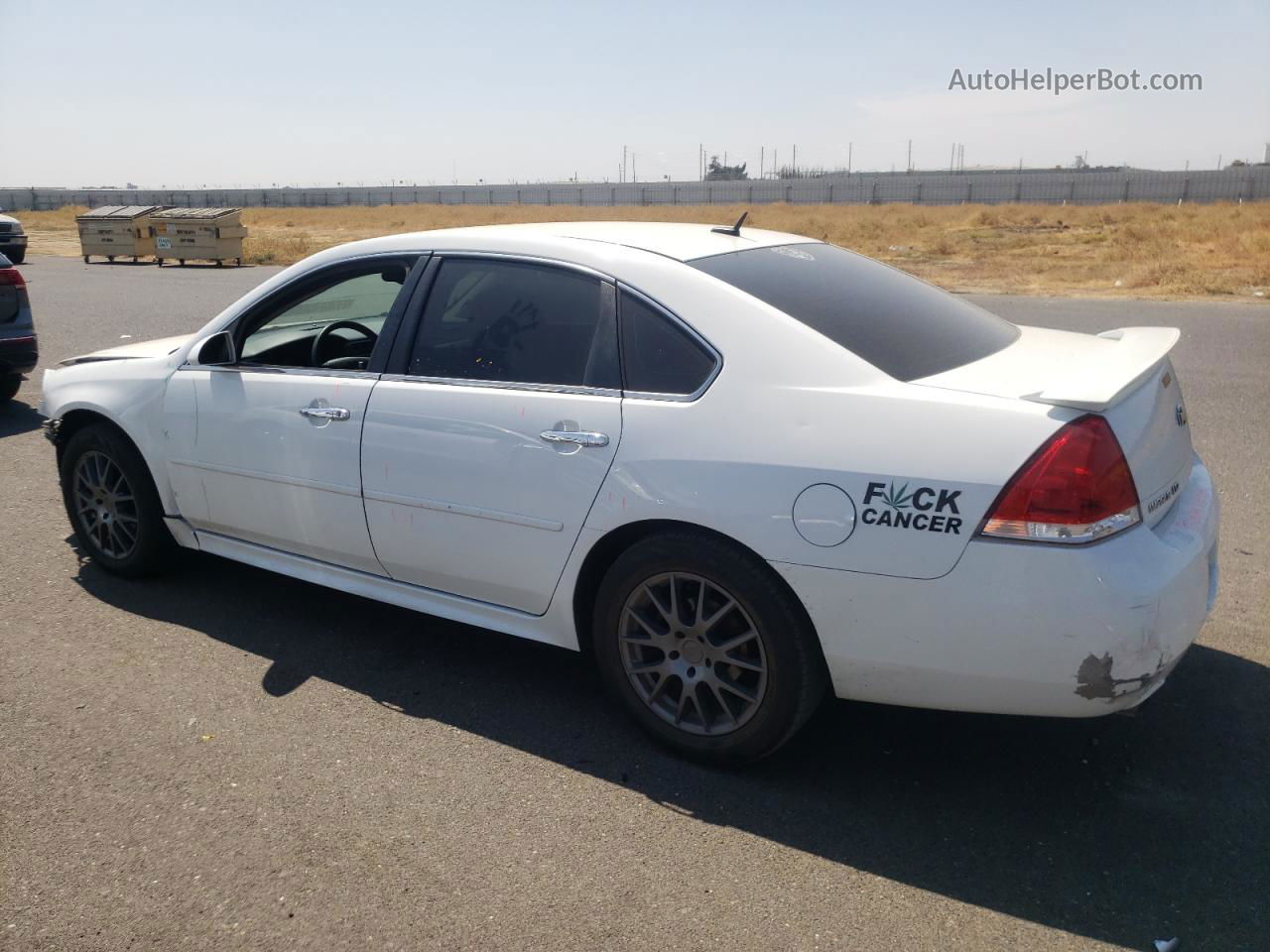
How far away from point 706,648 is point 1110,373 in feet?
4.74

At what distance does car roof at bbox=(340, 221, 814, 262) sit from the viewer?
3.74 metres

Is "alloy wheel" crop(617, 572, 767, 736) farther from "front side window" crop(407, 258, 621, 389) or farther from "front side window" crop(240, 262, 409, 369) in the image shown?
"front side window" crop(240, 262, 409, 369)

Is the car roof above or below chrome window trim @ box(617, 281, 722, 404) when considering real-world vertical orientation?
above

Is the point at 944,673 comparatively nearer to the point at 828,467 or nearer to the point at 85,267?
the point at 828,467

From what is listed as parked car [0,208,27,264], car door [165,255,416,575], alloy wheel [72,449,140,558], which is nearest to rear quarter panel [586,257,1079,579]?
car door [165,255,416,575]

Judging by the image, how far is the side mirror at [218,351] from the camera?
14.7 feet

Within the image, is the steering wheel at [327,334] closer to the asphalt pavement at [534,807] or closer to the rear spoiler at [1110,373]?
the asphalt pavement at [534,807]

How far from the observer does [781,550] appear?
3061 mm

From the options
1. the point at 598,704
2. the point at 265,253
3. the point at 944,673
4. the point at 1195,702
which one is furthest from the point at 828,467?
the point at 265,253

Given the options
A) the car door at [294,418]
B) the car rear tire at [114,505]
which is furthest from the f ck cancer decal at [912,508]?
the car rear tire at [114,505]

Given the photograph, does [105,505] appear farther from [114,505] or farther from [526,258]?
[526,258]

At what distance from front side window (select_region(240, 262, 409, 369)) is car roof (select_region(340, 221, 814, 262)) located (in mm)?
281

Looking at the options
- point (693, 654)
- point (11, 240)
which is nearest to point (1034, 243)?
point (11, 240)

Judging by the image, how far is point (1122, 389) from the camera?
2.92 m
